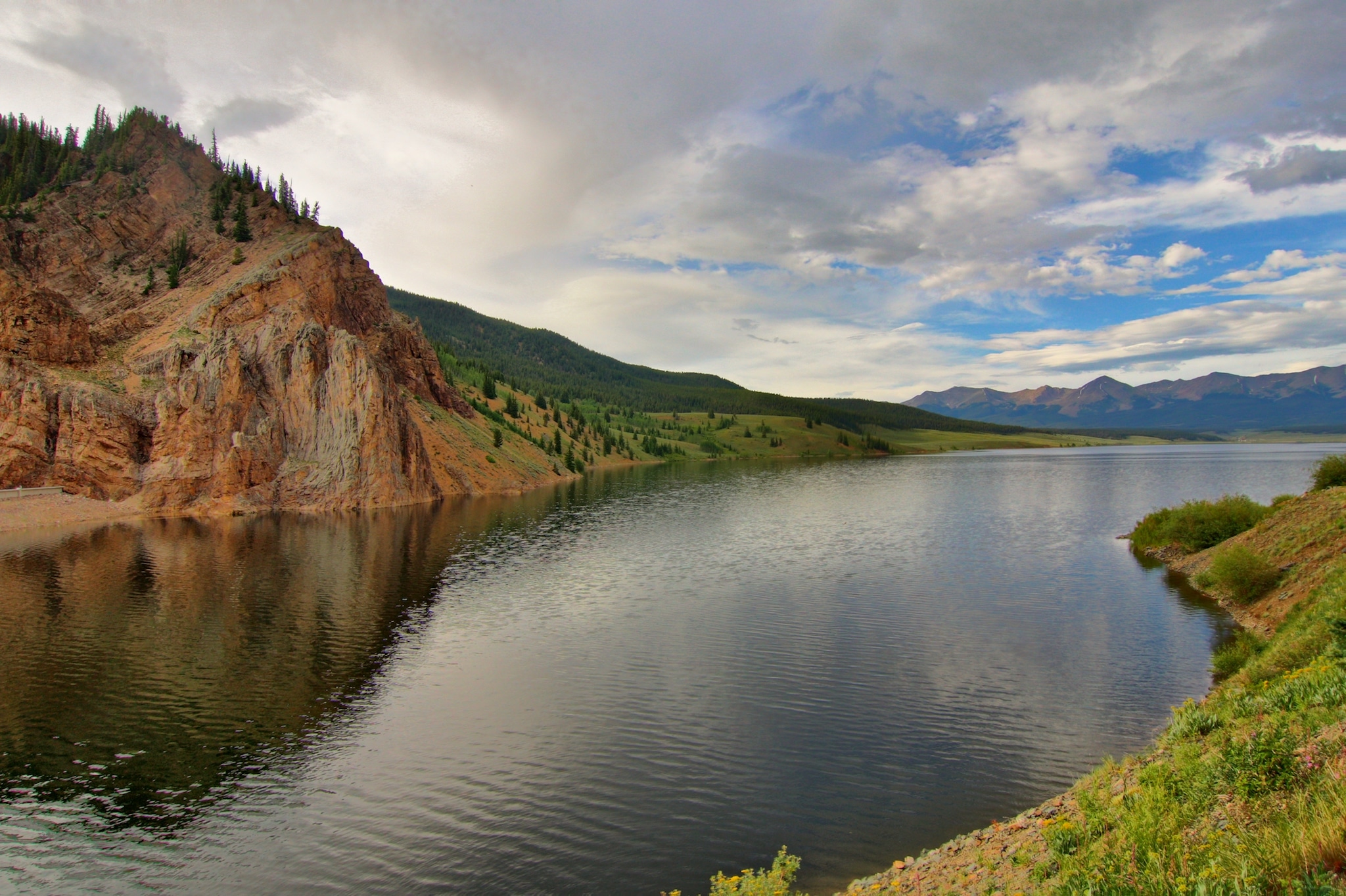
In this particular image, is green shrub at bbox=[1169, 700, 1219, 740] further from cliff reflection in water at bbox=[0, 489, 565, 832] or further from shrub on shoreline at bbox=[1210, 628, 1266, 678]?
cliff reflection in water at bbox=[0, 489, 565, 832]

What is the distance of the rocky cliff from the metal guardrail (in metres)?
0.85

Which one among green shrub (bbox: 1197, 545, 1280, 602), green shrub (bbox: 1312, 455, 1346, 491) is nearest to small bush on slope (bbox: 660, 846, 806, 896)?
green shrub (bbox: 1197, 545, 1280, 602)

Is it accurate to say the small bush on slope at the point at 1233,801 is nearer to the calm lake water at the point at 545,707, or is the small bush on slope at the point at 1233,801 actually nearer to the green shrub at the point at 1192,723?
the green shrub at the point at 1192,723

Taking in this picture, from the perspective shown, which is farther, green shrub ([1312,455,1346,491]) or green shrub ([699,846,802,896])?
green shrub ([1312,455,1346,491])

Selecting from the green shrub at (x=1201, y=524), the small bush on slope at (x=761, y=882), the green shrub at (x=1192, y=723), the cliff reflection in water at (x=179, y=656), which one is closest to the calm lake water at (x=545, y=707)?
the cliff reflection in water at (x=179, y=656)

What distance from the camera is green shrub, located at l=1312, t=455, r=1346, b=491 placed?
38094 mm

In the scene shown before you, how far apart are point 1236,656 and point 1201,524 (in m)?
23.9

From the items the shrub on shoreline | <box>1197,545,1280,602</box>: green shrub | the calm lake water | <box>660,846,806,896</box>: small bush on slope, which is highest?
<box>1197,545,1280,602</box>: green shrub

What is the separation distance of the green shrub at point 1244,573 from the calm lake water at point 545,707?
1.73 metres

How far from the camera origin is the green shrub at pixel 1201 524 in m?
39.1

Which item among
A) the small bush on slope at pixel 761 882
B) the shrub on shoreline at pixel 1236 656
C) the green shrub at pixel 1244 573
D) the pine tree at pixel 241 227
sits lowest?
the small bush on slope at pixel 761 882

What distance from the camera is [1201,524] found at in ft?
135

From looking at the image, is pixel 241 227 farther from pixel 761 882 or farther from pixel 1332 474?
pixel 1332 474

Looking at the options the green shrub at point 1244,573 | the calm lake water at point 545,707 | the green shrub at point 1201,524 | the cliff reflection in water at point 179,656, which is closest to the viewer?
the calm lake water at point 545,707
